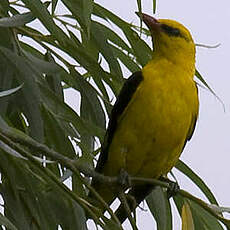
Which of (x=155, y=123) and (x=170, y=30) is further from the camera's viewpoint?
(x=170, y=30)

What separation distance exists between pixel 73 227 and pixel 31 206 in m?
0.10

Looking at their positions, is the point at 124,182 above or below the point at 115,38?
below

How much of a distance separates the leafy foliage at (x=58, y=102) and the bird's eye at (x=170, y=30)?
0.47ft

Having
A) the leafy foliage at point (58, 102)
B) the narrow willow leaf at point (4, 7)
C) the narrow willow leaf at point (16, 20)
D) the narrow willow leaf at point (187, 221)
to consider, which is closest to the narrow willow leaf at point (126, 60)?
the leafy foliage at point (58, 102)

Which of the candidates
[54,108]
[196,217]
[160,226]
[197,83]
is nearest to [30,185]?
[54,108]

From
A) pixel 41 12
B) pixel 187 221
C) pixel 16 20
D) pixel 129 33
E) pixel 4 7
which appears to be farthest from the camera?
pixel 129 33

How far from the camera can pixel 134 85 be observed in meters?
1.84

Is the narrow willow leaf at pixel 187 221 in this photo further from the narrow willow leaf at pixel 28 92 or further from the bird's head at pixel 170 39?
the bird's head at pixel 170 39

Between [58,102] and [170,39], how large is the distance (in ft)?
1.69

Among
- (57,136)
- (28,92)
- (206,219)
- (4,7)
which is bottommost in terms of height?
(206,219)

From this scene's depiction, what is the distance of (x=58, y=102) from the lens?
1.68 metres

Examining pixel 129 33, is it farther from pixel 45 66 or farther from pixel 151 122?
pixel 45 66

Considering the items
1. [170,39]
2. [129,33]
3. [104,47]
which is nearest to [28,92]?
[104,47]

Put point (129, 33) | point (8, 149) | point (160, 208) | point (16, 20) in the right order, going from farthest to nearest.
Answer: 1. point (129, 33)
2. point (160, 208)
3. point (16, 20)
4. point (8, 149)
